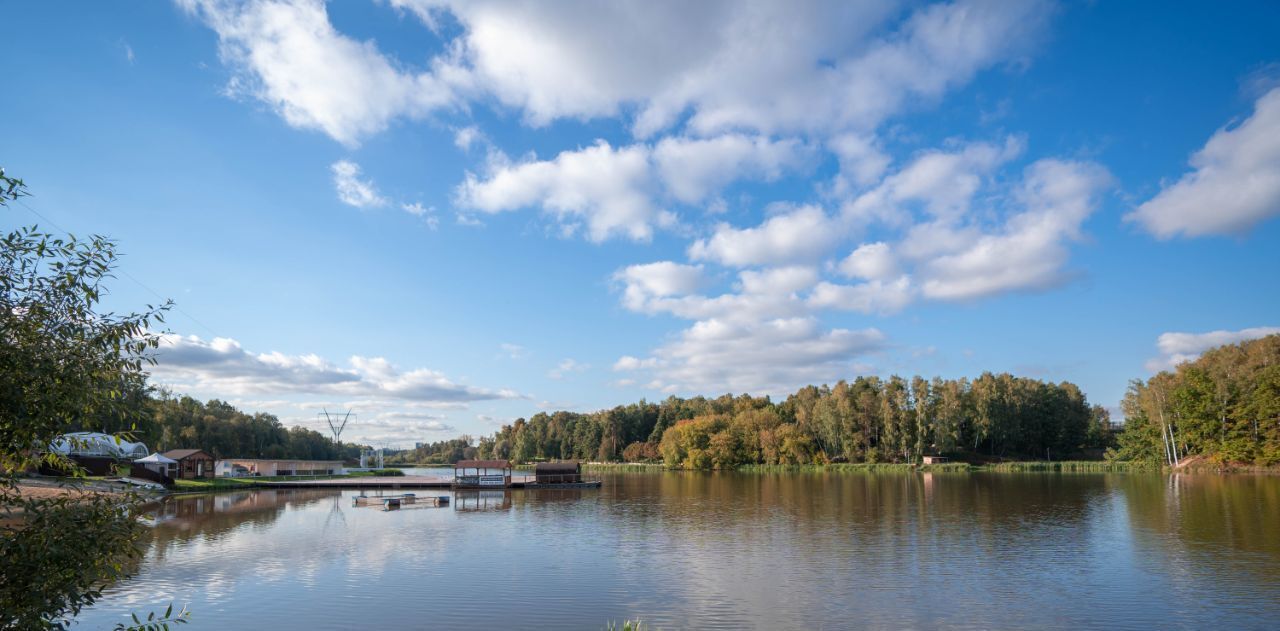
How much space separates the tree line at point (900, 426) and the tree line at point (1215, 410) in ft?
79.6

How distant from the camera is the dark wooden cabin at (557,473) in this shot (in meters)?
77.9

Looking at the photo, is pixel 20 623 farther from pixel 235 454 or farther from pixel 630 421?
pixel 630 421

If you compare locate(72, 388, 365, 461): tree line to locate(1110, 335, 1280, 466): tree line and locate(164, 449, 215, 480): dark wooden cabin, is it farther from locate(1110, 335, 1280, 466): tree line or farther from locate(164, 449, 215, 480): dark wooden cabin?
locate(1110, 335, 1280, 466): tree line

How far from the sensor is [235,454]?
106 m

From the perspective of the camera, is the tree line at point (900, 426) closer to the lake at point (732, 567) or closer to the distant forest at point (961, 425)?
the distant forest at point (961, 425)

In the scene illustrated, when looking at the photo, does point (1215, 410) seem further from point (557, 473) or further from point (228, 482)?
point (228, 482)

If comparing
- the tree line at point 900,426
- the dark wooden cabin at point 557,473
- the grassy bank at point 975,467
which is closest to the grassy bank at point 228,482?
the dark wooden cabin at point 557,473

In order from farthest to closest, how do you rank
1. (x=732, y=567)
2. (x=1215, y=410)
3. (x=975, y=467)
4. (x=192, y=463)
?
(x=975, y=467) → (x=1215, y=410) → (x=192, y=463) → (x=732, y=567)

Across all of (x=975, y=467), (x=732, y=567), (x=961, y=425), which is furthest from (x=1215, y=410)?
(x=732, y=567)

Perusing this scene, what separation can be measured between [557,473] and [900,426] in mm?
60465

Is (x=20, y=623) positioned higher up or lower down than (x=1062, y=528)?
higher up

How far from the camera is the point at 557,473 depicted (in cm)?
7888

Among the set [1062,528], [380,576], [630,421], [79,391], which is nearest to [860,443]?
[630,421]

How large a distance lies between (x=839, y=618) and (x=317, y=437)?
452ft
